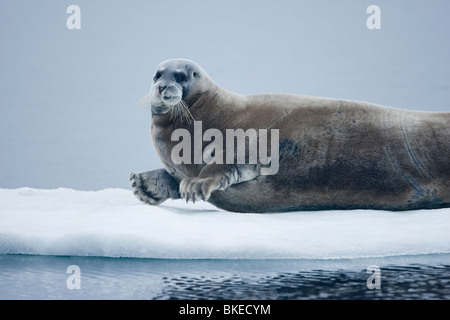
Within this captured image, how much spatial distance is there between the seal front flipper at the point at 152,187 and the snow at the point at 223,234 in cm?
58

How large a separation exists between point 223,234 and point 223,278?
82 cm

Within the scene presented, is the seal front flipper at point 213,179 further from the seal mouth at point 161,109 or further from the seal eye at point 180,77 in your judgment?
the seal eye at point 180,77

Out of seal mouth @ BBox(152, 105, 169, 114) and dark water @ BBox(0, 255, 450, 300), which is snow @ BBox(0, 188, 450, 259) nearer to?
dark water @ BBox(0, 255, 450, 300)

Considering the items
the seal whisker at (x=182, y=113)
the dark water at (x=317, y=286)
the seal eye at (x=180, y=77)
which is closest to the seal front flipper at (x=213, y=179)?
the seal whisker at (x=182, y=113)

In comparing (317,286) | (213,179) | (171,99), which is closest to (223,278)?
(317,286)

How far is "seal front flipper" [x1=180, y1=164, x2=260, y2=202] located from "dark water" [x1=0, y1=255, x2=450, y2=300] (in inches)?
33.5

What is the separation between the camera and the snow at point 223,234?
383 cm

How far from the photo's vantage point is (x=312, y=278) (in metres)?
3.17

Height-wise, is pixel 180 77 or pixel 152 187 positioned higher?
pixel 180 77

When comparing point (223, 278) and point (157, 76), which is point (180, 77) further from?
point (223, 278)

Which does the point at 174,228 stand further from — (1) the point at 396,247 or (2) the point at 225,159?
(1) the point at 396,247

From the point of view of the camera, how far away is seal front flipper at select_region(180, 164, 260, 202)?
15.0ft

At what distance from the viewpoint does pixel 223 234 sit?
13.1 feet

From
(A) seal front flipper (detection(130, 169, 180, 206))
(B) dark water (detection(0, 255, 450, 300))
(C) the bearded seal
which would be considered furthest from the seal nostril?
(B) dark water (detection(0, 255, 450, 300))
